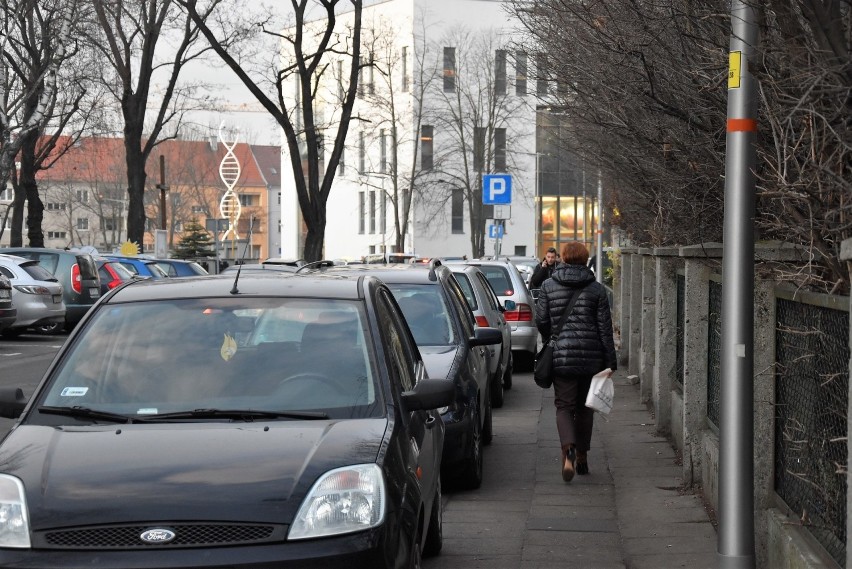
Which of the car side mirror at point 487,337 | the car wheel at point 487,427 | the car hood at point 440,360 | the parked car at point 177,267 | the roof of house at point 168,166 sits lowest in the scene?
the car wheel at point 487,427

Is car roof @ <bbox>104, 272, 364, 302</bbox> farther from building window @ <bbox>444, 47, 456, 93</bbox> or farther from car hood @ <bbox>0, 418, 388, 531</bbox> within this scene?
building window @ <bbox>444, 47, 456, 93</bbox>

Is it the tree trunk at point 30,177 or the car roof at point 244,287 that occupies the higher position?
the tree trunk at point 30,177

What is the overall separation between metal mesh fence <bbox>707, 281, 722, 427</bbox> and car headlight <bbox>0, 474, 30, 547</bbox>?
17.1 ft

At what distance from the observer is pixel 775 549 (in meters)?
6.20

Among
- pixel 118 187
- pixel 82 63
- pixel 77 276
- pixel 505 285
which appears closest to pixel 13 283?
pixel 77 276

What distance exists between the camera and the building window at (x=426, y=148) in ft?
237

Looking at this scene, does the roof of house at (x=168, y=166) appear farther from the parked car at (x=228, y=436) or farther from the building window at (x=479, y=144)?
the parked car at (x=228, y=436)

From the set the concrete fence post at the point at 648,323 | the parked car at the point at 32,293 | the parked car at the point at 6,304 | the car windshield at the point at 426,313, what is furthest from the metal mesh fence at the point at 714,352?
the parked car at the point at 32,293

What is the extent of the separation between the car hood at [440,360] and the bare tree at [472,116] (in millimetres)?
56012

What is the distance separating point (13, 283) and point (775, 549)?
67.1ft

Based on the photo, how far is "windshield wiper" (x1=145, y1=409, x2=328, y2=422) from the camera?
17.7 feet

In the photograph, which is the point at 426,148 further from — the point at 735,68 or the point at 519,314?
the point at 735,68

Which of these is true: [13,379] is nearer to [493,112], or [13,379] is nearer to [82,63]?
[82,63]

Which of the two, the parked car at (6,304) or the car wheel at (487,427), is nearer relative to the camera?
the car wheel at (487,427)
